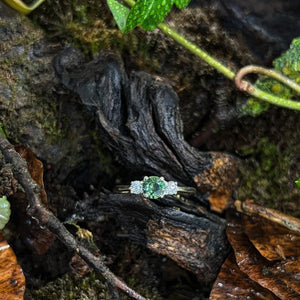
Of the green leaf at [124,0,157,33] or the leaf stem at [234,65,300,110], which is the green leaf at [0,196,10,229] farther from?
the leaf stem at [234,65,300,110]

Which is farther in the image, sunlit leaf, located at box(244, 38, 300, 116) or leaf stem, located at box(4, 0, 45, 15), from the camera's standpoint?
sunlit leaf, located at box(244, 38, 300, 116)

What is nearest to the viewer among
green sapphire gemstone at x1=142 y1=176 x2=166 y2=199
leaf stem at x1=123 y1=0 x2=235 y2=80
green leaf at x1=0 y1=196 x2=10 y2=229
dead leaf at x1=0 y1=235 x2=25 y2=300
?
dead leaf at x1=0 y1=235 x2=25 y2=300

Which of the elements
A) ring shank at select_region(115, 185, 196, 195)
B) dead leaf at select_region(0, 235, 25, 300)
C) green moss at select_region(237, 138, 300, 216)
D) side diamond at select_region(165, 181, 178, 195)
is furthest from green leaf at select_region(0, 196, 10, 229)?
green moss at select_region(237, 138, 300, 216)

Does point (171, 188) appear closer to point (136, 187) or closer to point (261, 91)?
point (136, 187)

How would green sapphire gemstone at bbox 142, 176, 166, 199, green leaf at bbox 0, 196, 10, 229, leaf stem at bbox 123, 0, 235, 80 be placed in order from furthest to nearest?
leaf stem at bbox 123, 0, 235, 80 → green sapphire gemstone at bbox 142, 176, 166, 199 → green leaf at bbox 0, 196, 10, 229

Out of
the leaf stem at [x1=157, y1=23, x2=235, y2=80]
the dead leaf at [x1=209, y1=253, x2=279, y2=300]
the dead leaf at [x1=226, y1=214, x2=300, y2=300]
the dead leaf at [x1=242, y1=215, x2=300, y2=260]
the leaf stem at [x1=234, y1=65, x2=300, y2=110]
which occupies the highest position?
the leaf stem at [x1=157, y1=23, x2=235, y2=80]

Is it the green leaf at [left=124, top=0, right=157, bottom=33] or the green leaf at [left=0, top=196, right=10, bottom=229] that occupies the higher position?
the green leaf at [left=124, top=0, right=157, bottom=33]

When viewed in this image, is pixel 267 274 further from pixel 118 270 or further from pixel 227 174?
pixel 118 270
